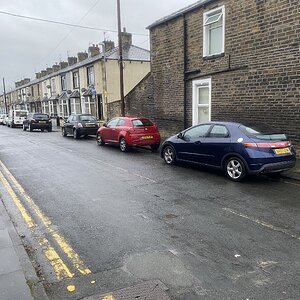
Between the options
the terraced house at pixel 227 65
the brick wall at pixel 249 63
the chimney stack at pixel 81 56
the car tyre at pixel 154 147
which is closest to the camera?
the brick wall at pixel 249 63

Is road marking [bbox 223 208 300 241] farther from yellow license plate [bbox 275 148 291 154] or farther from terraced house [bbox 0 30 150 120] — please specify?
terraced house [bbox 0 30 150 120]

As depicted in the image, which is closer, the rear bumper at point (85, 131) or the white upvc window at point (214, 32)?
the white upvc window at point (214, 32)

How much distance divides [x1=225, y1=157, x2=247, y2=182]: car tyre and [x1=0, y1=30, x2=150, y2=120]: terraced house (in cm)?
1735

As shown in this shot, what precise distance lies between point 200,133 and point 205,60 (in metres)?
5.93

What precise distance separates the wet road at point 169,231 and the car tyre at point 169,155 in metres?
1.32

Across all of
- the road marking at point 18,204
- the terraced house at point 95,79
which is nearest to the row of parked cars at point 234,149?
the road marking at point 18,204

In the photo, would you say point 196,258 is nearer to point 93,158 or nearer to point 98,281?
point 98,281

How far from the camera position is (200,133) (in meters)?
9.60

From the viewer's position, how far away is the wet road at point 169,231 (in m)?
3.53

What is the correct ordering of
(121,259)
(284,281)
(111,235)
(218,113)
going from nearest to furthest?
(284,281), (121,259), (111,235), (218,113)

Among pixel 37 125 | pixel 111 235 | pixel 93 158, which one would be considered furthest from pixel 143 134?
pixel 37 125

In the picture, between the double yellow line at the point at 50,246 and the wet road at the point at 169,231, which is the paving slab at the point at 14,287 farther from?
the double yellow line at the point at 50,246

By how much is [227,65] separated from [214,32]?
72.6 inches

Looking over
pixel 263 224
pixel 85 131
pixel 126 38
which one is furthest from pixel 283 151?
pixel 126 38
